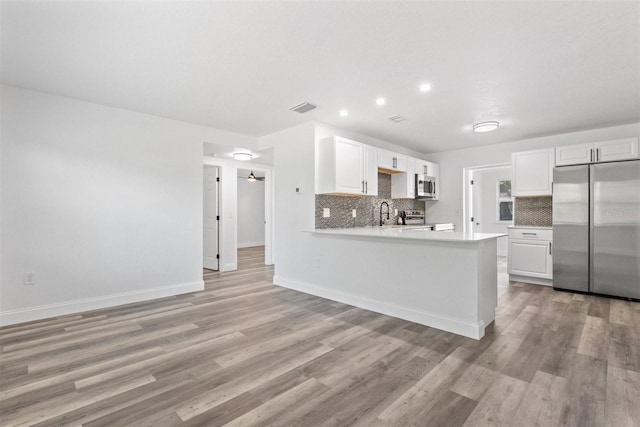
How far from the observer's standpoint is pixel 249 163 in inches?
260

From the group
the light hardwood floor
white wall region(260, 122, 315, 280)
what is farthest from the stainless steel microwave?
the light hardwood floor

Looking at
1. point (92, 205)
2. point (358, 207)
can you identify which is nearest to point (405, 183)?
point (358, 207)

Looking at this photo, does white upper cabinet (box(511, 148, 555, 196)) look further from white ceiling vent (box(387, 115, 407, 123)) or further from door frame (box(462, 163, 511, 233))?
white ceiling vent (box(387, 115, 407, 123))

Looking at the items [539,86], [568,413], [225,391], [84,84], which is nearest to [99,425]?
[225,391]

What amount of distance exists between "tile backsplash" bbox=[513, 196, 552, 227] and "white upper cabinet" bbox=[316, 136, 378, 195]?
296cm

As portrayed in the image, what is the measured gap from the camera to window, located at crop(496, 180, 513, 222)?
8047mm

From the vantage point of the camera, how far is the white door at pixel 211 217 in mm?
6277

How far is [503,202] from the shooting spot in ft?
26.7

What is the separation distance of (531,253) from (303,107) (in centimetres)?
430

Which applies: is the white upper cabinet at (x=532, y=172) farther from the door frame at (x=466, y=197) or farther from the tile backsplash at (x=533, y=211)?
the door frame at (x=466, y=197)

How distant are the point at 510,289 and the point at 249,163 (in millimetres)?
5360

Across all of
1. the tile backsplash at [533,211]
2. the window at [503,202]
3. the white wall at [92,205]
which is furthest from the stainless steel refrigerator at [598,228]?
the white wall at [92,205]

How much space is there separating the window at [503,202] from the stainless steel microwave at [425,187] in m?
3.00

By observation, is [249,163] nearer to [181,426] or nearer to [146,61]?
[146,61]
